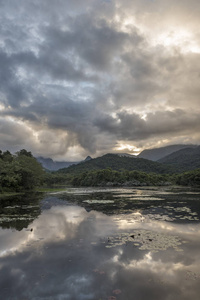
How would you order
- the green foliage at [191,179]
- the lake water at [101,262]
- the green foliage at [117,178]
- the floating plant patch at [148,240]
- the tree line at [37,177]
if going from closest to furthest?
the lake water at [101,262] → the floating plant patch at [148,240] → the tree line at [37,177] → the green foliage at [191,179] → the green foliage at [117,178]

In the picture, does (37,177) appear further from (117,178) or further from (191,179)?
(117,178)

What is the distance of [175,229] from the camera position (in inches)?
759

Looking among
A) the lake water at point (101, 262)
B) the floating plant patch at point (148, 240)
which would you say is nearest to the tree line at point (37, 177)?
the lake water at point (101, 262)

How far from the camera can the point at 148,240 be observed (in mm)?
16109

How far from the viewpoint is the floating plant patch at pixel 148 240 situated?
578 inches

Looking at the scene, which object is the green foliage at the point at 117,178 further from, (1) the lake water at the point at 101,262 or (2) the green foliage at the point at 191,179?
(1) the lake water at the point at 101,262

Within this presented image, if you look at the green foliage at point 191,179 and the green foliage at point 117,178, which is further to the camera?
the green foliage at point 117,178

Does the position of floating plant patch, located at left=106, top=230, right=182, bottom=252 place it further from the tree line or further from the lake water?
the tree line

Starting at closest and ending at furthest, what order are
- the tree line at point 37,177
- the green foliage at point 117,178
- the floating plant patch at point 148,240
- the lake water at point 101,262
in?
the lake water at point 101,262, the floating plant patch at point 148,240, the tree line at point 37,177, the green foliage at point 117,178

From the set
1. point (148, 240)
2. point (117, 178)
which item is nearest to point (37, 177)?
point (148, 240)

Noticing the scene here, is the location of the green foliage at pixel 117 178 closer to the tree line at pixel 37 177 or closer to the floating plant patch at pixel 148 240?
the tree line at pixel 37 177

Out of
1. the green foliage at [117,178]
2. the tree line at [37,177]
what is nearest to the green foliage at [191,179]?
the tree line at [37,177]

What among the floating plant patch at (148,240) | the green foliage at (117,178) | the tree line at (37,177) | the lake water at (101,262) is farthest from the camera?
the green foliage at (117,178)

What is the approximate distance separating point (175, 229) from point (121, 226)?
5085mm
